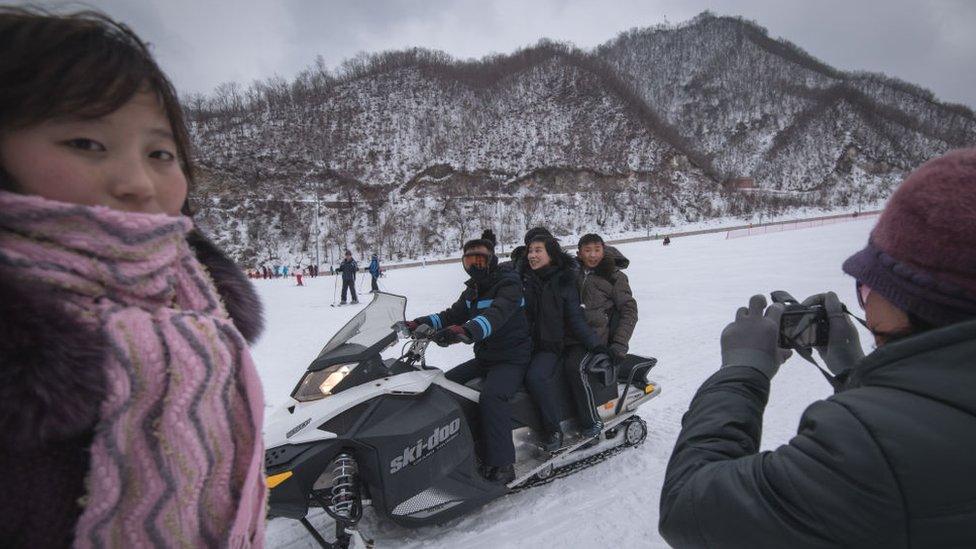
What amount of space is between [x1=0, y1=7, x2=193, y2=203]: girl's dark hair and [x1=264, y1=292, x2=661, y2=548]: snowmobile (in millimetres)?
1956

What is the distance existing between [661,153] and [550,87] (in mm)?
20559

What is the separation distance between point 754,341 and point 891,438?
0.59 meters

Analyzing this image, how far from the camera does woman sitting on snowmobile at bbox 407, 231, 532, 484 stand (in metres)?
2.93

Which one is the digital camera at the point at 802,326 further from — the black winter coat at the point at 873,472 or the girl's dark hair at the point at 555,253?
the girl's dark hair at the point at 555,253

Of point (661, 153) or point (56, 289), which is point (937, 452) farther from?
point (661, 153)

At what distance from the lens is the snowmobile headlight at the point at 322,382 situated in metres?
2.50

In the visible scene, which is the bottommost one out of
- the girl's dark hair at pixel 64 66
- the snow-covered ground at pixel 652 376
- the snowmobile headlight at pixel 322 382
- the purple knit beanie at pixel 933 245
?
the snow-covered ground at pixel 652 376

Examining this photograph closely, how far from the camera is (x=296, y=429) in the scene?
→ 2314mm

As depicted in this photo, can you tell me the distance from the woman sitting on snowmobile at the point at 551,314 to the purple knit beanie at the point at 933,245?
2.46 m

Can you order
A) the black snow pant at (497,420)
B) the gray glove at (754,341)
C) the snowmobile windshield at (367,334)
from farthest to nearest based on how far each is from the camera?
1. the black snow pant at (497,420)
2. the snowmobile windshield at (367,334)
3. the gray glove at (754,341)

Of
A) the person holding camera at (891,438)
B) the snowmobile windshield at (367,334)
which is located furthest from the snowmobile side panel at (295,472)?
the person holding camera at (891,438)

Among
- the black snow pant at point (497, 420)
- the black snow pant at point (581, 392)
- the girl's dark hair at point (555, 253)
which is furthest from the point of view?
the girl's dark hair at point (555, 253)

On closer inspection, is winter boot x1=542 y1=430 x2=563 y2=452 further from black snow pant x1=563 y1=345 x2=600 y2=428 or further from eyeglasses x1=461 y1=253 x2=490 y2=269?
eyeglasses x1=461 y1=253 x2=490 y2=269

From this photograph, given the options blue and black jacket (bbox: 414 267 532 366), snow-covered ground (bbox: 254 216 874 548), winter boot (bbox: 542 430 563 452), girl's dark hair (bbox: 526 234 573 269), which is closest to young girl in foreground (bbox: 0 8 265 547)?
snow-covered ground (bbox: 254 216 874 548)
